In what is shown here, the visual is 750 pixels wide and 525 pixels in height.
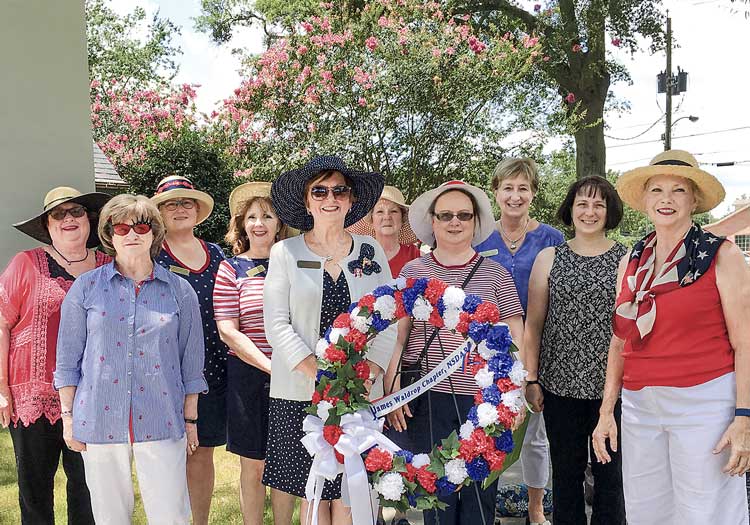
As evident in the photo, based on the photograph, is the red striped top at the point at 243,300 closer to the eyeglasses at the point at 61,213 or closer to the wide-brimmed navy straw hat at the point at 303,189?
the wide-brimmed navy straw hat at the point at 303,189

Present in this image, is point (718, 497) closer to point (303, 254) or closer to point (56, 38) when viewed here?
point (303, 254)

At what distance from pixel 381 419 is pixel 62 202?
2.22m

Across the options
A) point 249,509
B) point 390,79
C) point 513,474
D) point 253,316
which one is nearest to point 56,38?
point 253,316

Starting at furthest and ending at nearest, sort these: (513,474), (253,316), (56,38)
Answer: (513,474), (56,38), (253,316)

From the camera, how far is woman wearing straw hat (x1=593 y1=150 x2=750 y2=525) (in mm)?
2939

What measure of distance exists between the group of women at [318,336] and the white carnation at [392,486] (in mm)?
495

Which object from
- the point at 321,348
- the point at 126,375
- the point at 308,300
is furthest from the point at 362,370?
the point at 126,375

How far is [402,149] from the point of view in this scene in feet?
38.1

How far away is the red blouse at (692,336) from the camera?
9.73 ft

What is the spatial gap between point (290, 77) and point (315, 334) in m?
9.38

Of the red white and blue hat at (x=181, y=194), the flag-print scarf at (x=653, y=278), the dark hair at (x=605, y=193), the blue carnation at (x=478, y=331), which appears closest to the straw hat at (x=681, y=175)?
the flag-print scarf at (x=653, y=278)

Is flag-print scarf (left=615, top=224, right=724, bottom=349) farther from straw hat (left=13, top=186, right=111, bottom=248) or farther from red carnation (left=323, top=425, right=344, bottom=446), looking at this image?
straw hat (left=13, top=186, right=111, bottom=248)

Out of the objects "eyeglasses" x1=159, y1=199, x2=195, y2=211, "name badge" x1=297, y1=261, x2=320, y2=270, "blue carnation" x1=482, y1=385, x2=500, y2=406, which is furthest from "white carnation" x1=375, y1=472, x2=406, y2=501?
"eyeglasses" x1=159, y1=199, x2=195, y2=211

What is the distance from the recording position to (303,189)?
11.3 feet
